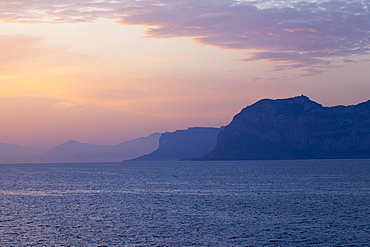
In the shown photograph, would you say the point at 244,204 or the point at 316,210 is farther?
the point at 244,204

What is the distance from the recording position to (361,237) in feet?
197

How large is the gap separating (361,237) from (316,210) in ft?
88.0

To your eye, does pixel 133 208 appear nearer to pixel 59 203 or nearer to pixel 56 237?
pixel 59 203

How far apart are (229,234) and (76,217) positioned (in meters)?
28.9

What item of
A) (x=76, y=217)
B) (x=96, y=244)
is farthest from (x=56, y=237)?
(x=76, y=217)

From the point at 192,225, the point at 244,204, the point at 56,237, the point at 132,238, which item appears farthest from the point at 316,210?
the point at 56,237

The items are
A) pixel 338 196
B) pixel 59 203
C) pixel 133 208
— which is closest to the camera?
pixel 133 208

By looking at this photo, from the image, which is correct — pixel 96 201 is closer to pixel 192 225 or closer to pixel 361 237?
pixel 192 225

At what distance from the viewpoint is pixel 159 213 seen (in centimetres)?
8569

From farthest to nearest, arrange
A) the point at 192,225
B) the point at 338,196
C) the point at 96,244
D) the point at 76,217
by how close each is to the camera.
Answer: the point at 338,196
the point at 76,217
the point at 192,225
the point at 96,244

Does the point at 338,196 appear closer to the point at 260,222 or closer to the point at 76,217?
the point at 260,222

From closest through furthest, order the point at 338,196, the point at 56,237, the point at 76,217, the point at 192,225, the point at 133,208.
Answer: the point at 56,237 < the point at 192,225 < the point at 76,217 < the point at 133,208 < the point at 338,196

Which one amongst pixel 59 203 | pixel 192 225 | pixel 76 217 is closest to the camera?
pixel 192 225

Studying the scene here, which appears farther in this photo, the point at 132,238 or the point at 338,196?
the point at 338,196
